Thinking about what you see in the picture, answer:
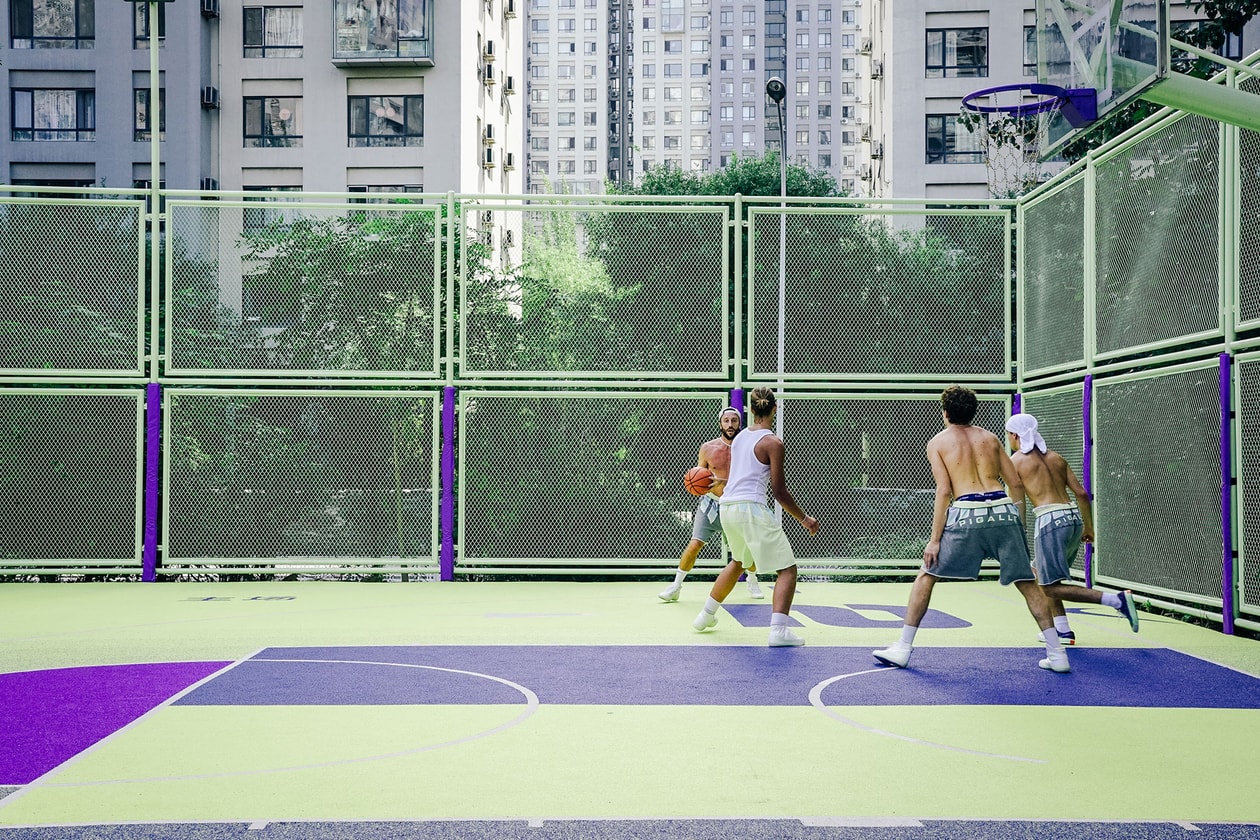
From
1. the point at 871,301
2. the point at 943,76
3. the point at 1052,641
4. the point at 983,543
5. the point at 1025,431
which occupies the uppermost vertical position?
the point at 943,76

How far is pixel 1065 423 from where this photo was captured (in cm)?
1287

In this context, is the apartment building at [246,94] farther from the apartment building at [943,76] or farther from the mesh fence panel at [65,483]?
the mesh fence panel at [65,483]

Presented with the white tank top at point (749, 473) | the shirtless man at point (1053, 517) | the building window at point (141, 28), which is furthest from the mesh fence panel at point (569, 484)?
the building window at point (141, 28)

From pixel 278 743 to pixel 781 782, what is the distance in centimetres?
251

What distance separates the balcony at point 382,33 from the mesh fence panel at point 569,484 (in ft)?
103

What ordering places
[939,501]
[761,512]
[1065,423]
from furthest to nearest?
[1065,423]
[761,512]
[939,501]

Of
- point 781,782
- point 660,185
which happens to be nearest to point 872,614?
point 781,782

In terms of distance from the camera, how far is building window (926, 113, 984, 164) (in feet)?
138

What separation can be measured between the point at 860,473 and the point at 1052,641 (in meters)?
5.75

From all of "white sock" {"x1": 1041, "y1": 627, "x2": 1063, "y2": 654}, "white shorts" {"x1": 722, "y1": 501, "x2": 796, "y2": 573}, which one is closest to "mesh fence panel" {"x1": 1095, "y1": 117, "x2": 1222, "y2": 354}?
"white sock" {"x1": 1041, "y1": 627, "x2": 1063, "y2": 654}

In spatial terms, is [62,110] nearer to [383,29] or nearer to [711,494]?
[383,29]

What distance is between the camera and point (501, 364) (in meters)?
13.8

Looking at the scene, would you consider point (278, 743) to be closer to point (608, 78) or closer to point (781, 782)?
point (781, 782)

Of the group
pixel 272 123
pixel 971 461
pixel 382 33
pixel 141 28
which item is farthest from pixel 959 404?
pixel 141 28
